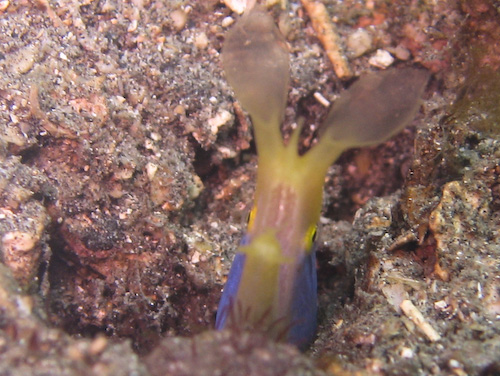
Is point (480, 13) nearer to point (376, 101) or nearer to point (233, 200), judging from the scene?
point (376, 101)

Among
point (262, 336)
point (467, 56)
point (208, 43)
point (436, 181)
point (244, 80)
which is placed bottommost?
point (262, 336)

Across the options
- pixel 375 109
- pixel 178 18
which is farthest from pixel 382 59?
pixel 178 18

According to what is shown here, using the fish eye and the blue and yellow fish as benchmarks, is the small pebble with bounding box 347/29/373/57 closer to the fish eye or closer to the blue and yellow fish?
the blue and yellow fish

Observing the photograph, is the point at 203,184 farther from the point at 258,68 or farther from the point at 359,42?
the point at 359,42

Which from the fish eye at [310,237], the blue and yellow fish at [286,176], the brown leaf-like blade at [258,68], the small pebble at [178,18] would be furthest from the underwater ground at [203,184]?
the brown leaf-like blade at [258,68]

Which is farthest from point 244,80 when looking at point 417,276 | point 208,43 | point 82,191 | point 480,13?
point 480,13

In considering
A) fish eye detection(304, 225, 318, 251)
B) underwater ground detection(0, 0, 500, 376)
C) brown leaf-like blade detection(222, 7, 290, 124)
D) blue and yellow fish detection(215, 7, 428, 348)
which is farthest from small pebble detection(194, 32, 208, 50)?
fish eye detection(304, 225, 318, 251)

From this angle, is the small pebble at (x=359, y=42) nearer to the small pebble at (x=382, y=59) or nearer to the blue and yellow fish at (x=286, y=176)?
the small pebble at (x=382, y=59)
